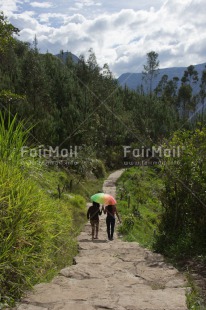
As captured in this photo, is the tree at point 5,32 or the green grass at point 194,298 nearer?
the green grass at point 194,298

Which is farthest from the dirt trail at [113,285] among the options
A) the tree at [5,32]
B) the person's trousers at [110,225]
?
the tree at [5,32]

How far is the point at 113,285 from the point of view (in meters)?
4.96

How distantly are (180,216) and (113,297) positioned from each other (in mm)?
4186

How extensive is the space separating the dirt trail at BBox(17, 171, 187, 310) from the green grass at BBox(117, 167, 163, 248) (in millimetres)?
1675

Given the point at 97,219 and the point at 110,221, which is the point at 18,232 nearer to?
the point at 97,219

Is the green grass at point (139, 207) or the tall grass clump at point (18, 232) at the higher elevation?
the tall grass clump at point (18, 232)

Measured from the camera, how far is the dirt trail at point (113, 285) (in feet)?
13.2

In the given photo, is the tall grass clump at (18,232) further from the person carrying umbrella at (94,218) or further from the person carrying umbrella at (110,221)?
the person carrying umbrella at (110,221)

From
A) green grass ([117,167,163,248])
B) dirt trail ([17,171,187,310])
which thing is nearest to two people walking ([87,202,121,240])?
green grass ([117,167,163,248])

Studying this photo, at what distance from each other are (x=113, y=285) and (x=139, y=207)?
45.8 ft

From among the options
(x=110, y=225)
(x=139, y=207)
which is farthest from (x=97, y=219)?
(x=139, y=207)

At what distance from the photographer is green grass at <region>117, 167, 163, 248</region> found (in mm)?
11391

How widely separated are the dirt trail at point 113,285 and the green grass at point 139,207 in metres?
1.68

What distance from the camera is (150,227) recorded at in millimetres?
14711
